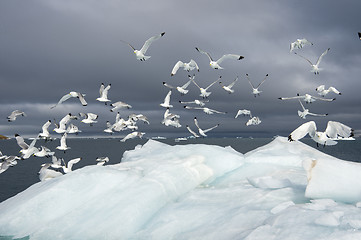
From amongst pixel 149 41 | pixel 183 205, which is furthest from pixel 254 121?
pixel 183 205

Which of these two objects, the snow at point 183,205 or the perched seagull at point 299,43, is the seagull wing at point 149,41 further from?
the perched seagull at point 299,43

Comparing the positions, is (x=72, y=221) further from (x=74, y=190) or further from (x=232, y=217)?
(x=232, y=217)

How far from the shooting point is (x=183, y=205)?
29.5ft

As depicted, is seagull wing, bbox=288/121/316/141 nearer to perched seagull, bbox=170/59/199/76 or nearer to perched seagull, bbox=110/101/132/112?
perched seagull, bbox=170/59/199/76

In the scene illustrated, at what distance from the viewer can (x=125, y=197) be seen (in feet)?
30.2

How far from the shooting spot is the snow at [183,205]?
249 inches

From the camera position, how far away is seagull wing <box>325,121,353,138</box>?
9.52 meters

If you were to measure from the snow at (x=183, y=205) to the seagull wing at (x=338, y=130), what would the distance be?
4.87ft

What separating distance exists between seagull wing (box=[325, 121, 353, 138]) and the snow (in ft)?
4.87

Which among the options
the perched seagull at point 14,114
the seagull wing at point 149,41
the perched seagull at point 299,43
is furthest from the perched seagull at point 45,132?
the perched seagull at point 299,43

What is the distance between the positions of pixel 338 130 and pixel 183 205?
546 cm

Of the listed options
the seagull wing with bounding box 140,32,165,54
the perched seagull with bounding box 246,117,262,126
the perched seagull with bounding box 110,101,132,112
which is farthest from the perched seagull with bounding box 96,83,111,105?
the perched seagull with bounding box 246,117,262,126

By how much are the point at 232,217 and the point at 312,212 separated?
180 cm

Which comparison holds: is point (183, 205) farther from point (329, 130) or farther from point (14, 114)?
point (14, 114)
